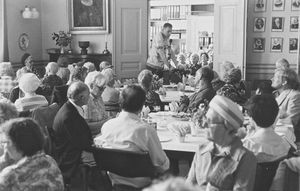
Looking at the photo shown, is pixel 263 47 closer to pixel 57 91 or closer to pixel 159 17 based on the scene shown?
pixel 57 91

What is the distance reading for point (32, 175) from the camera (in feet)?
8.86

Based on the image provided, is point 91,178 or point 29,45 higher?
point 29,45

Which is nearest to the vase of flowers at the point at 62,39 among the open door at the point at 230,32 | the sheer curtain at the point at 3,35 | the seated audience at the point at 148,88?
the sheer curtain at the point at 3,35

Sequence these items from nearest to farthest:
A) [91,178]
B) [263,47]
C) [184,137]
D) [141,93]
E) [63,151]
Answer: [141,93] → [184,137] → [63,151] → [91,178] → [263,47]

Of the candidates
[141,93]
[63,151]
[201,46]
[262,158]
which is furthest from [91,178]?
[201,46]

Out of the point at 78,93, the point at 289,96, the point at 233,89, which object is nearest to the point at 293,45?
the point at 233,89

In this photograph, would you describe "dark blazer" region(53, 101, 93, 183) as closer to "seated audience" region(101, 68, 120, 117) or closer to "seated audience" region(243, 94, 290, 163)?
"seated audience" region(101, 68, 120, 117)

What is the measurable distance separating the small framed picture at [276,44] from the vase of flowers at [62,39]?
15.9 ft

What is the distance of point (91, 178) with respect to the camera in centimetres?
494

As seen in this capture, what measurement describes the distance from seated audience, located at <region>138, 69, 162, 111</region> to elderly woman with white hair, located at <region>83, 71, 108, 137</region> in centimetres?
54

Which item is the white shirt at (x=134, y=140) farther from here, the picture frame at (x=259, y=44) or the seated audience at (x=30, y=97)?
the picture frame at (x=259, y=44)

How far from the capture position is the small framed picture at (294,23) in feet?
32.5

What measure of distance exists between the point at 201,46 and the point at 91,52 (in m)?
5.99

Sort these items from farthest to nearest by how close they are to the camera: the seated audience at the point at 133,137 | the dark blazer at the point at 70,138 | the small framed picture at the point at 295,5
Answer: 1. the small framed picture at the point at 295,5
2. the dark blazer at the point at 70,138
3. the seated audience at the point at 133,137
